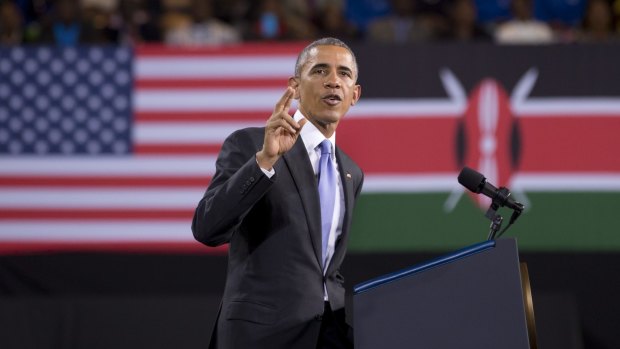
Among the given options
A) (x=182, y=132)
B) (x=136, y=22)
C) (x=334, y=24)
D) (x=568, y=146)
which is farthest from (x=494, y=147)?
(x=136, y=22)

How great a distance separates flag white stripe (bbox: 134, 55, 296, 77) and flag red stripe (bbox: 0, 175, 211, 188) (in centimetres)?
53

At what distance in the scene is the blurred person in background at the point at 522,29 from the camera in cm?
594

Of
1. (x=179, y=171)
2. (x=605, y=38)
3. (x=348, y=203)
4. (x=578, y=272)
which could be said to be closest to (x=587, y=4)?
(x=605, y=38)

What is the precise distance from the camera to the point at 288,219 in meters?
2.24

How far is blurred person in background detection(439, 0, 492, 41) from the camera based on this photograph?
6.07 metres

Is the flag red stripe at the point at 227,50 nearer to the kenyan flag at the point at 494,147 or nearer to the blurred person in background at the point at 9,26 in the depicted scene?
the kenyan flag at the point at 494,147

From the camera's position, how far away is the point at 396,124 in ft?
15.6

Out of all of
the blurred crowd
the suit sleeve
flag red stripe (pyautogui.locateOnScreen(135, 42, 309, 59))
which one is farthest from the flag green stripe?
the suit sleeve

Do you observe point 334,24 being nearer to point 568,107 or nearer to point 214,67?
point 214,67

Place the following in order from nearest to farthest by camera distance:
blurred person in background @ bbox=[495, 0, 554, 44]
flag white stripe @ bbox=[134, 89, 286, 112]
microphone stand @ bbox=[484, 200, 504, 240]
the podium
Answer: the podium → microphone stand @ bbox=[484, 200, 504, 240] → flag white stripe @ bbox=[134, 89, 286, 112] → blurred person in background @ bbox=[495, 0, 554, 44]

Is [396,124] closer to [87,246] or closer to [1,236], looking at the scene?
[87,246]

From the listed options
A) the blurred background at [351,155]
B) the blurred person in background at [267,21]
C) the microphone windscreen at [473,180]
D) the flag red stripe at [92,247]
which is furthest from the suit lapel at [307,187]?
the blurred person in background at [267,21]

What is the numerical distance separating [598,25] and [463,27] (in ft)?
2.98

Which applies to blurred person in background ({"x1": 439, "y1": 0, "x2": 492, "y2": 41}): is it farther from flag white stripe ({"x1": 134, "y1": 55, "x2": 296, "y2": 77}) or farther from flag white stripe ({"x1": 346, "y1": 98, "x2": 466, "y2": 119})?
flag white stripe ({"x1": 134, "y1": 55, "x2": 296, "y2": 77})
